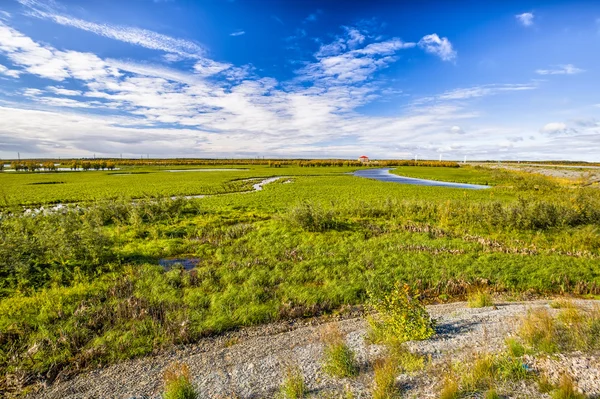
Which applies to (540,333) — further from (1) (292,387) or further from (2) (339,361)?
(1) (292,387)

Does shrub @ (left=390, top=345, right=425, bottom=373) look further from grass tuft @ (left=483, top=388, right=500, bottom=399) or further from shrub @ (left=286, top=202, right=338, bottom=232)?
shrub @ (left=286, top=202, right=338, bottom=232)

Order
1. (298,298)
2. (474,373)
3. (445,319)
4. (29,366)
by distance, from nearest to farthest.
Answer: (474,373), (29,366), (445,319), (298,298)

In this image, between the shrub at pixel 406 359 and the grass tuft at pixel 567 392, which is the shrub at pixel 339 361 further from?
the grass tuft at pixel 567 392

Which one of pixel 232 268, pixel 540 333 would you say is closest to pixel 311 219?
pixel 232 268

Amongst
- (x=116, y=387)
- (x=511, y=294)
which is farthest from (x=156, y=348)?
(x=511, y=294)

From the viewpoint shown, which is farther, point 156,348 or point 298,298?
point 298,298

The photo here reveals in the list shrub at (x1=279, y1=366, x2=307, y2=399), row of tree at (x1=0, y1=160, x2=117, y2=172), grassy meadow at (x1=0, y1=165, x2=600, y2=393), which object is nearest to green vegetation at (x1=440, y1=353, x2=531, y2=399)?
shrub at (x1=279, y1=366, x2=307, y2=399)

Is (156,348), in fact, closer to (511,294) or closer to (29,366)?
(29,366)
